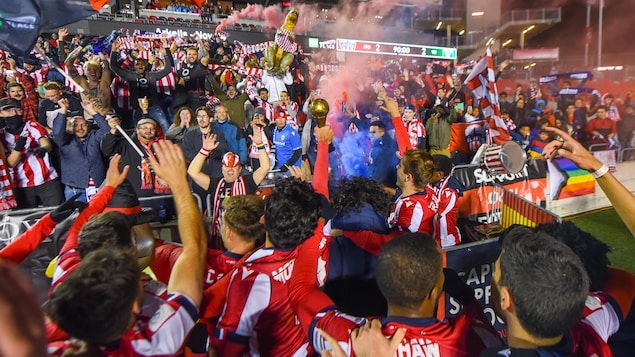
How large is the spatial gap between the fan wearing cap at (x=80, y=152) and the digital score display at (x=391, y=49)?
12.8 metres

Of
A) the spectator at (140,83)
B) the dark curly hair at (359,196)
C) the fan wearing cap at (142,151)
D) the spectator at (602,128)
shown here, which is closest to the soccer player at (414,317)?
the dark curly hair at (359,196)

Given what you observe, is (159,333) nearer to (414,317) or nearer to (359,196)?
(414,317)

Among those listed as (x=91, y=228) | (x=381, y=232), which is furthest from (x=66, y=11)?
(x=381, y=232)

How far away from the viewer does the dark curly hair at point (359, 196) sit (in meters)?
3.12

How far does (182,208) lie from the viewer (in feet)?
6.19

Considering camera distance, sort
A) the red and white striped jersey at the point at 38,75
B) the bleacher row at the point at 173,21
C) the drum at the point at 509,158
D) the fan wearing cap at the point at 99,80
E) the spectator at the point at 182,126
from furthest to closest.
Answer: the bleacher row at the point at 173,21 < the red and white striped jersey at the point at 38,75 < the fan wearing cap at the point at 99,80 < the spectator at the point at 182,126 < the drum at the point at 509,158

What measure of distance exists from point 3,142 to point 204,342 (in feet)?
17.0

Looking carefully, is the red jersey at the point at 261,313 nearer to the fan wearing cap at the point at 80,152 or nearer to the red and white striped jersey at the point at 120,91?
the fan wearing cap at the point at 80,152

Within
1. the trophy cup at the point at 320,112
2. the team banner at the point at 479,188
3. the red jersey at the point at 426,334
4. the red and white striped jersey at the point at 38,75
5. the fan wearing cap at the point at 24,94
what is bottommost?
the team banner at the point at 479,188

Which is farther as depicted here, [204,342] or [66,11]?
[66,11]

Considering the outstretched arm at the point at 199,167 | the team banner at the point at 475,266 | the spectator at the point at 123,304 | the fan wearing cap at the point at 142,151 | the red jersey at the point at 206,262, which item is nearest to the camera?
the spectator at the point at 123,304

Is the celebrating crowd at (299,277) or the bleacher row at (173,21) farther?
the bleacher row at (173,21)

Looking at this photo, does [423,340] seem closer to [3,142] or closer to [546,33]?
[3,142]

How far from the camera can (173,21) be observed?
27344mm
